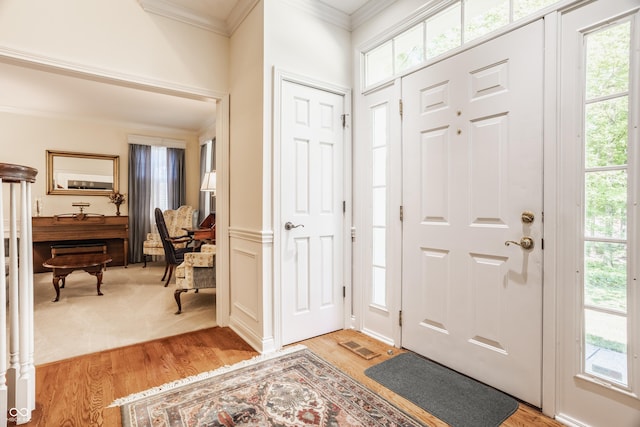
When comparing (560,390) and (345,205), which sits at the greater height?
(345,205)

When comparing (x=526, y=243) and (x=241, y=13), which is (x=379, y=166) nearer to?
(x=526, y=243)

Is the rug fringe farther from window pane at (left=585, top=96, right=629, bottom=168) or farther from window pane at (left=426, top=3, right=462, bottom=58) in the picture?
window pane at (left=426, top=3, right=462, bottom=58)

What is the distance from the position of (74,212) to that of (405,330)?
568cm

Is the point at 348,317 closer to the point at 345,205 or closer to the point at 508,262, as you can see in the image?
the point at 345,205

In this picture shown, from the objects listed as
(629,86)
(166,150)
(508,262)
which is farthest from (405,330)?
(166,150)

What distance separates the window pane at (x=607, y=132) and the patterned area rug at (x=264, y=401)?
148 centimetres

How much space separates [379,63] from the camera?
2.62m

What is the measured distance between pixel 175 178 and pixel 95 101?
72.3 inches

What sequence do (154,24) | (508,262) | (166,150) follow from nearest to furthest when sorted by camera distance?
(508,262) < (154,24) < (166,150)

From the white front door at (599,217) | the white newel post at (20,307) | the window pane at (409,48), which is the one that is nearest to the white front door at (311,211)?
the window pane at (409,48)

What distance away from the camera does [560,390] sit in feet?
5.18

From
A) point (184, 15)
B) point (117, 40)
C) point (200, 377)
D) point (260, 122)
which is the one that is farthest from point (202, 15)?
point (200, 377)

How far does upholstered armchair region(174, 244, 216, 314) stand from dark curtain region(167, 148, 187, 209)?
339 cm

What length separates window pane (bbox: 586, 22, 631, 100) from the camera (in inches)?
55.3
